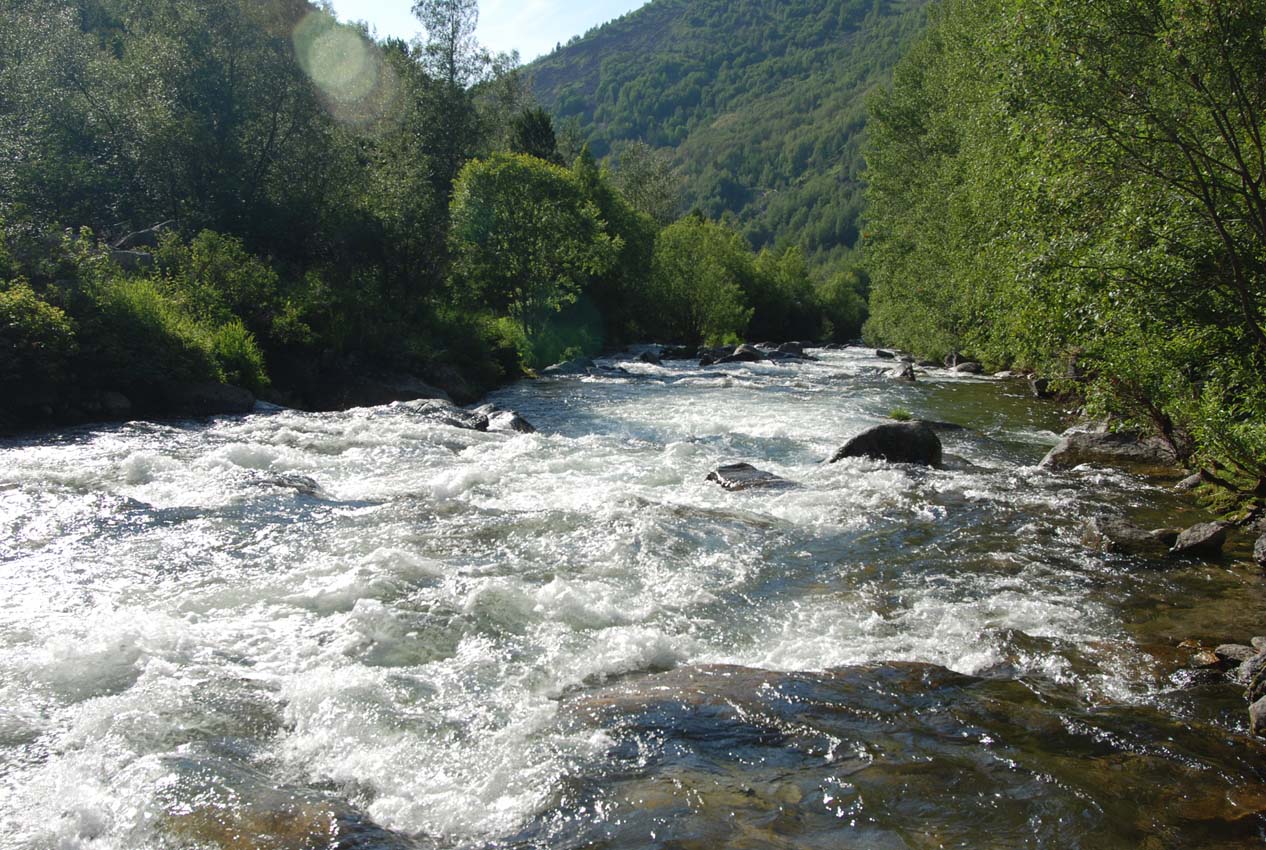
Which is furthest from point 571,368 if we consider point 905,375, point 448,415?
point 448,415

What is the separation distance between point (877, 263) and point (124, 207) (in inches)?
1658

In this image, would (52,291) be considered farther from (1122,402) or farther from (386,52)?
(386,52)

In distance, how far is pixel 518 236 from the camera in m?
42.2

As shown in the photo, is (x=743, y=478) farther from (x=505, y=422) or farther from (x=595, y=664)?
(x=505, y=422)

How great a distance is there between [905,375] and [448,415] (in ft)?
76.9

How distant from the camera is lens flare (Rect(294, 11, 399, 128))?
5322cm

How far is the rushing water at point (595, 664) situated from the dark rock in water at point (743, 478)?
331mm

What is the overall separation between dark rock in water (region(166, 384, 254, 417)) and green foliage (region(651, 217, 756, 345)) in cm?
3924

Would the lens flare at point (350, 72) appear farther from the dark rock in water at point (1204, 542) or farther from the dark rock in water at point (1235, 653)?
the dark rock in water at point (1235, 653)

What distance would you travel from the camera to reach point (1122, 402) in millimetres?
15445

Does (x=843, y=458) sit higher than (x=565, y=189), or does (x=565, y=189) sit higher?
(x=565, y=189)

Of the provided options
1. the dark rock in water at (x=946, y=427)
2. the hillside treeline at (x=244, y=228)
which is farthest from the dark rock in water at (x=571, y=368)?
the dark rock in water at (x=946, y=427)

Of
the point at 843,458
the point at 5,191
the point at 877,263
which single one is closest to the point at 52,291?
the point at 5,191

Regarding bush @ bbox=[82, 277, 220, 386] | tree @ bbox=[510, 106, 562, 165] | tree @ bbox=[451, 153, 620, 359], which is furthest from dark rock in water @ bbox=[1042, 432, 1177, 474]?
tree @ bbox=[510, 106, 562, 165]
